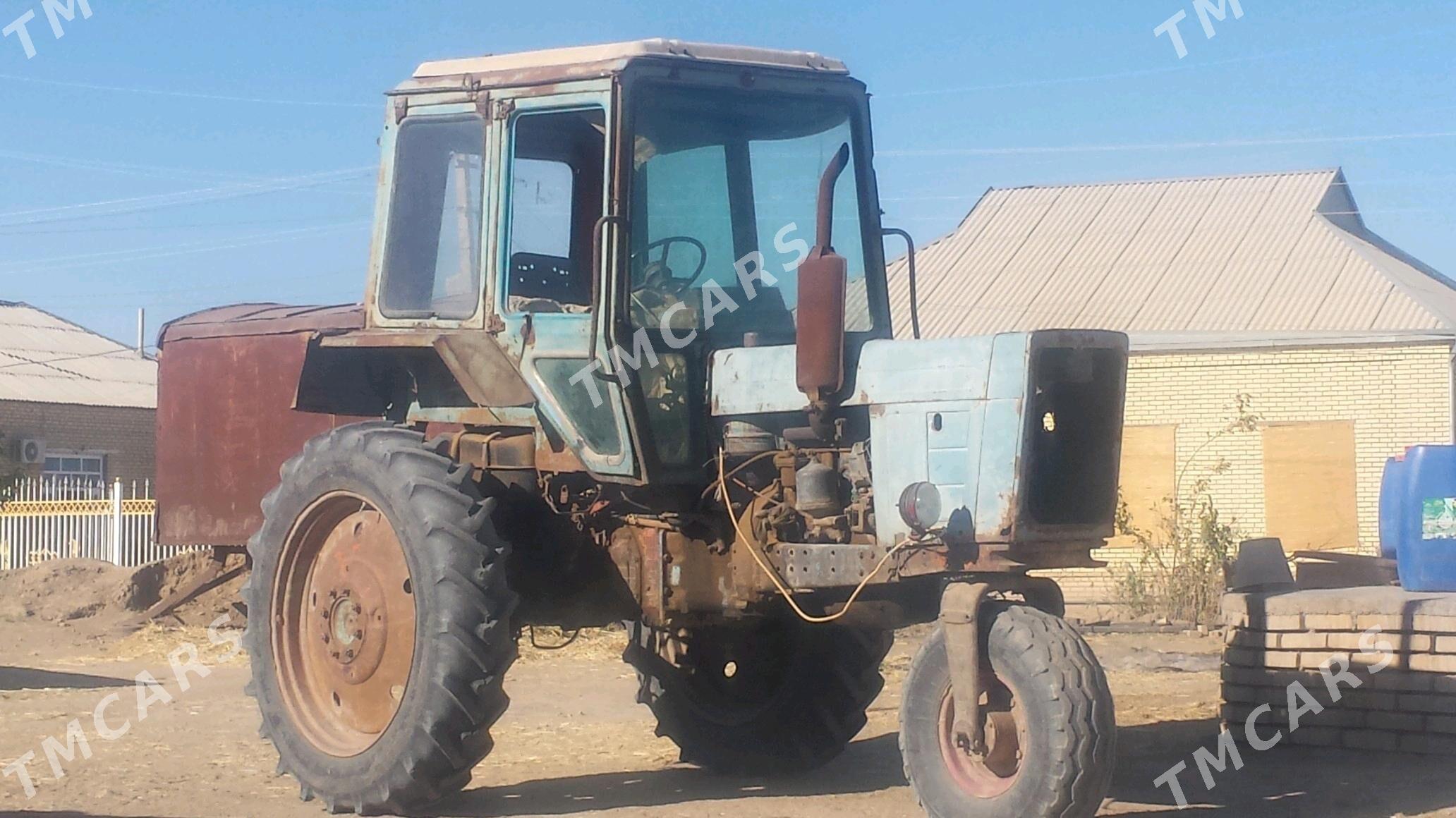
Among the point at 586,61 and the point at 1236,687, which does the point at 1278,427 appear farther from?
the point at 586,61

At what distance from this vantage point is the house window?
119 ft

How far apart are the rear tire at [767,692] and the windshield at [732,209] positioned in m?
1.49

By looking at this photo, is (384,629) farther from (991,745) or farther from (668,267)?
(991,745)

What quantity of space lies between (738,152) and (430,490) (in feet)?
6.54

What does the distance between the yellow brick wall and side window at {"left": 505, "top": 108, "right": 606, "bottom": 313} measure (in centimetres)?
1307

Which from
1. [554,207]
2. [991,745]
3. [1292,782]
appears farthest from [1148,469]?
[991,745]

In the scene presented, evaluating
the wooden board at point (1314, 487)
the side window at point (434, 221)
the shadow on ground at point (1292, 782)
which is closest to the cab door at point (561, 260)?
the side window at point (434, 221)

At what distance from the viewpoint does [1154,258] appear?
24078 millimetres

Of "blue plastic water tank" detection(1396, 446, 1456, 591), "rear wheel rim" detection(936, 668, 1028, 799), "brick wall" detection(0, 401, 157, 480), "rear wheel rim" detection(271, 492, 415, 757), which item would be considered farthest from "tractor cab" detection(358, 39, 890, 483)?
"brick wall" detection(0, 401, 157, 480)

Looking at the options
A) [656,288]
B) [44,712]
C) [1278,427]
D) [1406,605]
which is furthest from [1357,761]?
[1278,427]

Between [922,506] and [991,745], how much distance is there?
879 millimetres

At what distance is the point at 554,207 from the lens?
756 cm

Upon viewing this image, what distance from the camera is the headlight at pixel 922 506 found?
241 inches

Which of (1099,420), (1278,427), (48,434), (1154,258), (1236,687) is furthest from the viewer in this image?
(48,434)
